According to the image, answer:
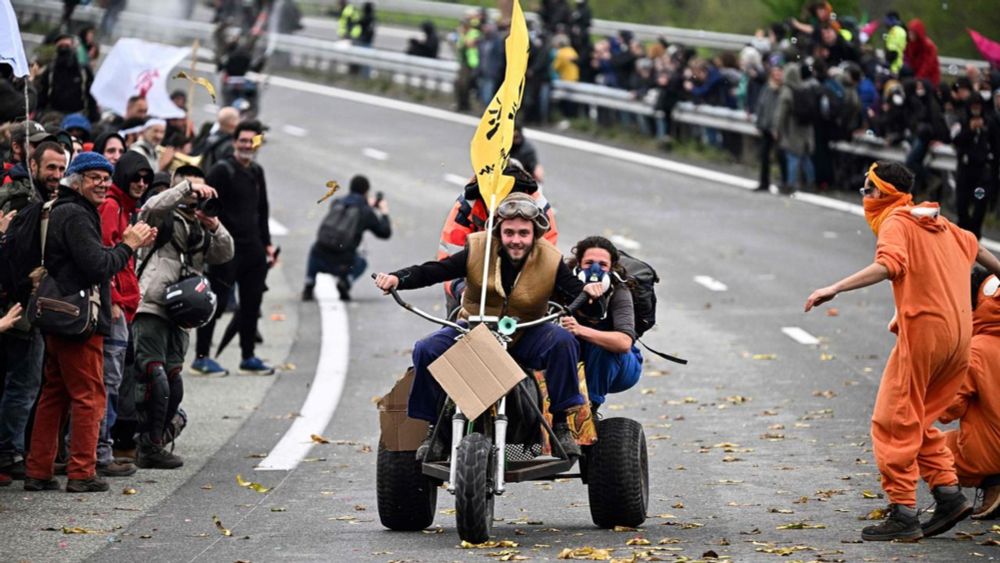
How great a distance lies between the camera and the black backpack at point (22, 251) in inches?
434

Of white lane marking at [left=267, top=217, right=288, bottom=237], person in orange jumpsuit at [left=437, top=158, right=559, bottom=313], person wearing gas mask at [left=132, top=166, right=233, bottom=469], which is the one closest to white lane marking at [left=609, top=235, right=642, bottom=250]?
white lane marking at [left=267, top=217, right=288, bottom=237]

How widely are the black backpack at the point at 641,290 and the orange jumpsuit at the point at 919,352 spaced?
1.38 m

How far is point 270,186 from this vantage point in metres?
29.4

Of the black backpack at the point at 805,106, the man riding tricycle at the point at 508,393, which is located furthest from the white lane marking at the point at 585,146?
the man riding tricycle at the point at 508,393

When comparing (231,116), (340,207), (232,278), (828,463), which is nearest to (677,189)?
(340,207)

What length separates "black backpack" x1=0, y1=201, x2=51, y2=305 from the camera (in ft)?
36.1

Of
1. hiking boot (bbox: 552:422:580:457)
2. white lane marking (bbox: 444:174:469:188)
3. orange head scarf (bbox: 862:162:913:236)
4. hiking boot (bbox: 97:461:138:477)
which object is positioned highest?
orange head scarf (bbox: 862:162:913:236)

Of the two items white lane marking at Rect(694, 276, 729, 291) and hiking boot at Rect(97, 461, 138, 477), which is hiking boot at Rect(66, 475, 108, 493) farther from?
white lane marking at Rect(694, 276, 729, 291)

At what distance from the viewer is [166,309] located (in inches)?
491

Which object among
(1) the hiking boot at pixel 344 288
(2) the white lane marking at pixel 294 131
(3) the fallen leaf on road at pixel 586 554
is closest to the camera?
(3) the fallen leaf on road at pixel 586 554

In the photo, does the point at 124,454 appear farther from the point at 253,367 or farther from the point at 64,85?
the point at 64,85

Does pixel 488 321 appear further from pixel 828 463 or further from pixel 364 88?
pixel 364 88

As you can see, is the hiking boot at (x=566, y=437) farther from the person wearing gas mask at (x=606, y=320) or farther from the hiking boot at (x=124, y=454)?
the hiking boot at (x=124, y=454)

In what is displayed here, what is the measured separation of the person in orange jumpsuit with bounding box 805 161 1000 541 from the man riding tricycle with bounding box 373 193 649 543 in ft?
4.03
